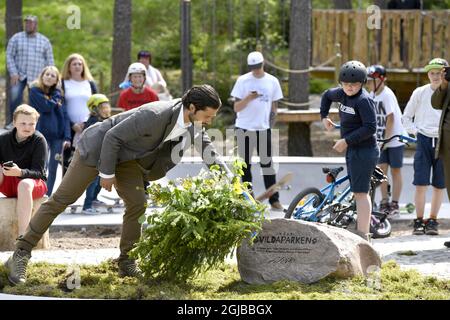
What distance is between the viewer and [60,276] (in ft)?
27.5

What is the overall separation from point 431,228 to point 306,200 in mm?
1471

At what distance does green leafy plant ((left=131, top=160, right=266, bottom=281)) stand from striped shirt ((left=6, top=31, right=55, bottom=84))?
333 inches

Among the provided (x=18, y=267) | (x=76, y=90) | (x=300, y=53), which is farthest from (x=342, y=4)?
(x=18, y=267)

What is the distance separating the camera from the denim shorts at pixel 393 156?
12.6 m

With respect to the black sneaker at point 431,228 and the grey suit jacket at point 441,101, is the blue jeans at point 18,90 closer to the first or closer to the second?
the black sneaker at point 431,228

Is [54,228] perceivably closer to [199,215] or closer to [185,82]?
[199,215]

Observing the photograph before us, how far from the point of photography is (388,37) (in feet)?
65.2

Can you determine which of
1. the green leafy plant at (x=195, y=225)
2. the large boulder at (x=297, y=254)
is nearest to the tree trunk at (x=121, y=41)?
the large boulder at (x=297, y=254)

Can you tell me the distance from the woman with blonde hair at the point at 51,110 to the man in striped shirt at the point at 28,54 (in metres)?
3.33

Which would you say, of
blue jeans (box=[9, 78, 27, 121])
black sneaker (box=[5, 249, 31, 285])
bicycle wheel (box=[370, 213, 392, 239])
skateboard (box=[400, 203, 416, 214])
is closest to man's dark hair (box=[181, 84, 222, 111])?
black sneaker (box=[5, 249, 31, 285])

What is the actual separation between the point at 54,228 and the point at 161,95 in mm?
5246

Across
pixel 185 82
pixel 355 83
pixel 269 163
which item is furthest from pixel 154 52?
pixel 355 83

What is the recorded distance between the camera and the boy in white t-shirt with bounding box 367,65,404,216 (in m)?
12.2
